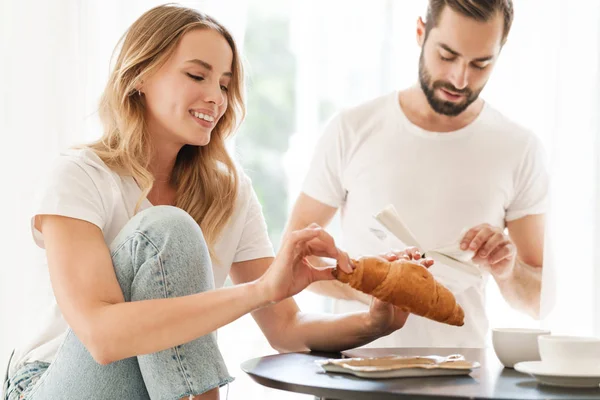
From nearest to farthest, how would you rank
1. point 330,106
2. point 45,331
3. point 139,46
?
1. point 45,331
2. point 139,46
3. point 330,106

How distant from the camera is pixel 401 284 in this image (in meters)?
1.24

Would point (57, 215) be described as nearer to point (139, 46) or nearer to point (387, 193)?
point (139, 46)

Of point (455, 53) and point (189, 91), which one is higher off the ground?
point (455, 53)

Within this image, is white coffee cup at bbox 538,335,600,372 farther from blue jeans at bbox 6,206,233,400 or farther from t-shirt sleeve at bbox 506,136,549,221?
t-shirt sleeve at bbox 506,136,549,221

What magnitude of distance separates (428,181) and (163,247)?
3.37ft

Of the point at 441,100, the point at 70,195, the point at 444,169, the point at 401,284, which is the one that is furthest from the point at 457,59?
the point at 70,195

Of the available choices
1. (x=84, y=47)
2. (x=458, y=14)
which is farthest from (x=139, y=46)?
(x=84, y=47)

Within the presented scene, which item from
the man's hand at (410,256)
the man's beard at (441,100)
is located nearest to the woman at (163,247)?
the man's hand at (410,256)

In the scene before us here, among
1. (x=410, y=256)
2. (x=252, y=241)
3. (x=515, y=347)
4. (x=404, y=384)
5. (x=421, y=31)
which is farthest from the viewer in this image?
(x=421, y=31)

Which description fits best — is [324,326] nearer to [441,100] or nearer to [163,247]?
[163,247]

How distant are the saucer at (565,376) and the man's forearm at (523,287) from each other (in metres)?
1.04

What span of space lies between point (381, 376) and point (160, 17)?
0.96m

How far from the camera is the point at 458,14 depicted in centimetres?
209

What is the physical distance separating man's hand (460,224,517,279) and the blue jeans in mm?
685
